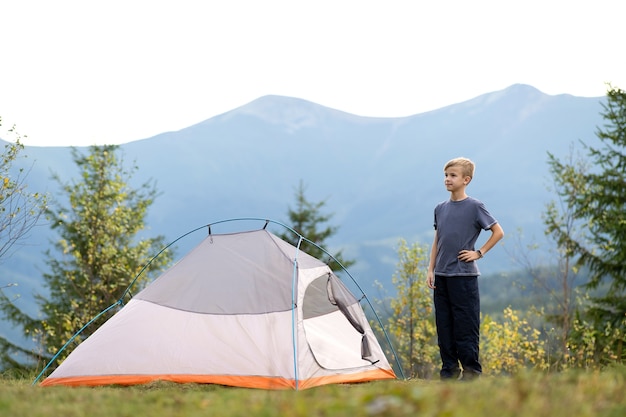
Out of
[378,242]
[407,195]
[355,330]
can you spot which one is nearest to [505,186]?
[407,195]

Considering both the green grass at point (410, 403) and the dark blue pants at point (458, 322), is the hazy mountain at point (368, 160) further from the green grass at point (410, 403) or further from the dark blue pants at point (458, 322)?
the green grass at point (410, 403)

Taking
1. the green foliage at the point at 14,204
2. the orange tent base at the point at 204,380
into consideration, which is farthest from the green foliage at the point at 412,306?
the orange tent base at the point at 204,380

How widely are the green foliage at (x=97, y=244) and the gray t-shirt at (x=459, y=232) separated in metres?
12.9

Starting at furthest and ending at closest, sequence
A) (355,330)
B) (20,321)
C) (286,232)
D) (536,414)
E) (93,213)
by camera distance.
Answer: (286,232)
(20,321)
(93,213)
(355,330)
(536,414)

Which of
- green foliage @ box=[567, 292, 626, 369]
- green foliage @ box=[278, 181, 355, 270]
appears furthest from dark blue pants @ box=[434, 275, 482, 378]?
green foliage @ box=[278, 181, 355, 270]

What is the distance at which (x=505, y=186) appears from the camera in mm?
140750

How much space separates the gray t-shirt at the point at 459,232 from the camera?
235 inches

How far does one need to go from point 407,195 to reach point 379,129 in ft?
66.0

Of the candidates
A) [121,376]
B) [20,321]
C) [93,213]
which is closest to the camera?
[121,376]

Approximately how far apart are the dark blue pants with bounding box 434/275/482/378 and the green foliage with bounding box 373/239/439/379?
13.3 meters

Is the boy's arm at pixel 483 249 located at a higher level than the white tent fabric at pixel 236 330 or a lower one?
higher

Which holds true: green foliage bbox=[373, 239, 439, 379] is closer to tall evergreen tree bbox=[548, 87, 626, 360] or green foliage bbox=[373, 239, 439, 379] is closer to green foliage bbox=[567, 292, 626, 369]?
tall evergreen tree bbox=[548, 87, 626, 360]

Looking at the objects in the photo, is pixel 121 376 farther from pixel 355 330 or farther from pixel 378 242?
pixel 378 242

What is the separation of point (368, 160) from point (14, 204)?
14915 cm
